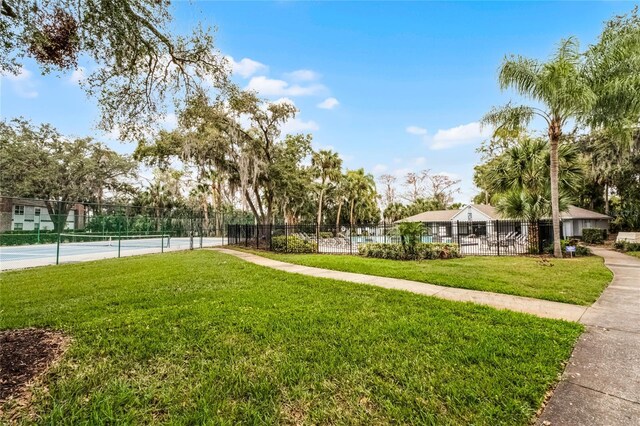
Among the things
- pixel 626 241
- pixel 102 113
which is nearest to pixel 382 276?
pixel 102 113

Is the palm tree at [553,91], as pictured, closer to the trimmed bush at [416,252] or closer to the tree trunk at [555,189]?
the tree trunk at [555,189]

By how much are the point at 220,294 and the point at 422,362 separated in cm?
385

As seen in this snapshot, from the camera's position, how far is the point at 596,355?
Answer: 299cm

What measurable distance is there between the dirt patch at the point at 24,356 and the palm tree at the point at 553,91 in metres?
14.0

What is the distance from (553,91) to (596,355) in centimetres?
1029

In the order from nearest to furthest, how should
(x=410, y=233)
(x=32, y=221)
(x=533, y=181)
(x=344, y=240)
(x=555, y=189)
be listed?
1. (x=555, y=189)
2. (x=410, y=233)
3. (x=533, y=181)
4. (x=32, y=221)
5. (x=344, y=240)

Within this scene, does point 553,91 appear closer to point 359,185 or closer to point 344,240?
point 344,240

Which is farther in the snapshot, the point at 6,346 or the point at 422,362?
the point at 6,346

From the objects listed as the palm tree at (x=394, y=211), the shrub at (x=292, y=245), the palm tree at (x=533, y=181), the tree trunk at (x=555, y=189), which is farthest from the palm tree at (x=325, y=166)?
the tree trunk at (x=555, y=189)

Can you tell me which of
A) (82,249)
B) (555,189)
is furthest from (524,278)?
(82,249)

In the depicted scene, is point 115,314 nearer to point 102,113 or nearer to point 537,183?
point 102,113

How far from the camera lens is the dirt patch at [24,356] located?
7.90 ft

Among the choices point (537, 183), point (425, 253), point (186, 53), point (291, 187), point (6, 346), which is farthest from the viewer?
point (291, 187)

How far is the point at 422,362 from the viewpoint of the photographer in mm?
2824
